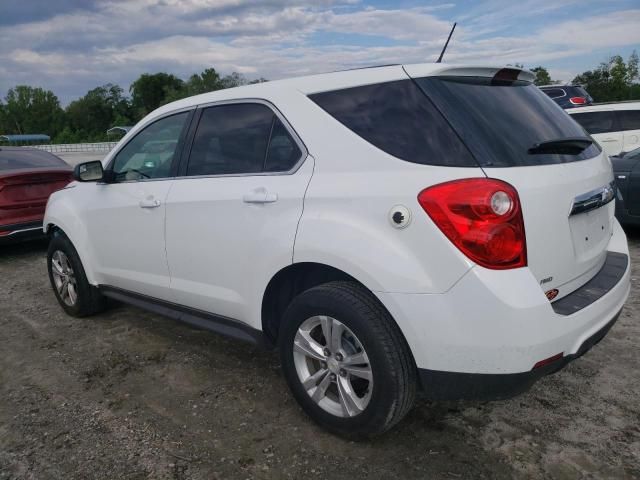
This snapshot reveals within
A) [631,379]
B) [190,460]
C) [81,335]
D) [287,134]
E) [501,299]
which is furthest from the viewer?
[81,335]

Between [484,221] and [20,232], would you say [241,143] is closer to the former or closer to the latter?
[484,221]

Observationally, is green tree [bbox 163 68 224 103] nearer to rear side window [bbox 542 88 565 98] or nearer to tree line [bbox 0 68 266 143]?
tree line [bbox 0 68 266 143]

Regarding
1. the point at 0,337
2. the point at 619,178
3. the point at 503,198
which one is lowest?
the point at 0,337

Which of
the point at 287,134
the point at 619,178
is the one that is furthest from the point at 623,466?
the point at 619,178

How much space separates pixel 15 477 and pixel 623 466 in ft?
9.12

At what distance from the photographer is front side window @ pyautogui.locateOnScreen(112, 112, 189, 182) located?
143 inches

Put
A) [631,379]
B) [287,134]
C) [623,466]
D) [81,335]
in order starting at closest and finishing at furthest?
[623,466] < [287,134] < [631,379] < [81,335]

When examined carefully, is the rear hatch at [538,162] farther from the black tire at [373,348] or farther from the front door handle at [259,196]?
the front door handle at [259,196]

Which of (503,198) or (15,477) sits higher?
(503,198)

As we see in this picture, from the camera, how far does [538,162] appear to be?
2404mm

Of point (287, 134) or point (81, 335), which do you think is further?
point (81, 335)

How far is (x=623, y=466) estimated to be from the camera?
95.9 inches

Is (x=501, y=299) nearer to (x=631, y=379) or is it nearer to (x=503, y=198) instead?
(x=503, y=198)

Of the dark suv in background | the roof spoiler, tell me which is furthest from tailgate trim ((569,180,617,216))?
the dark suv in background
